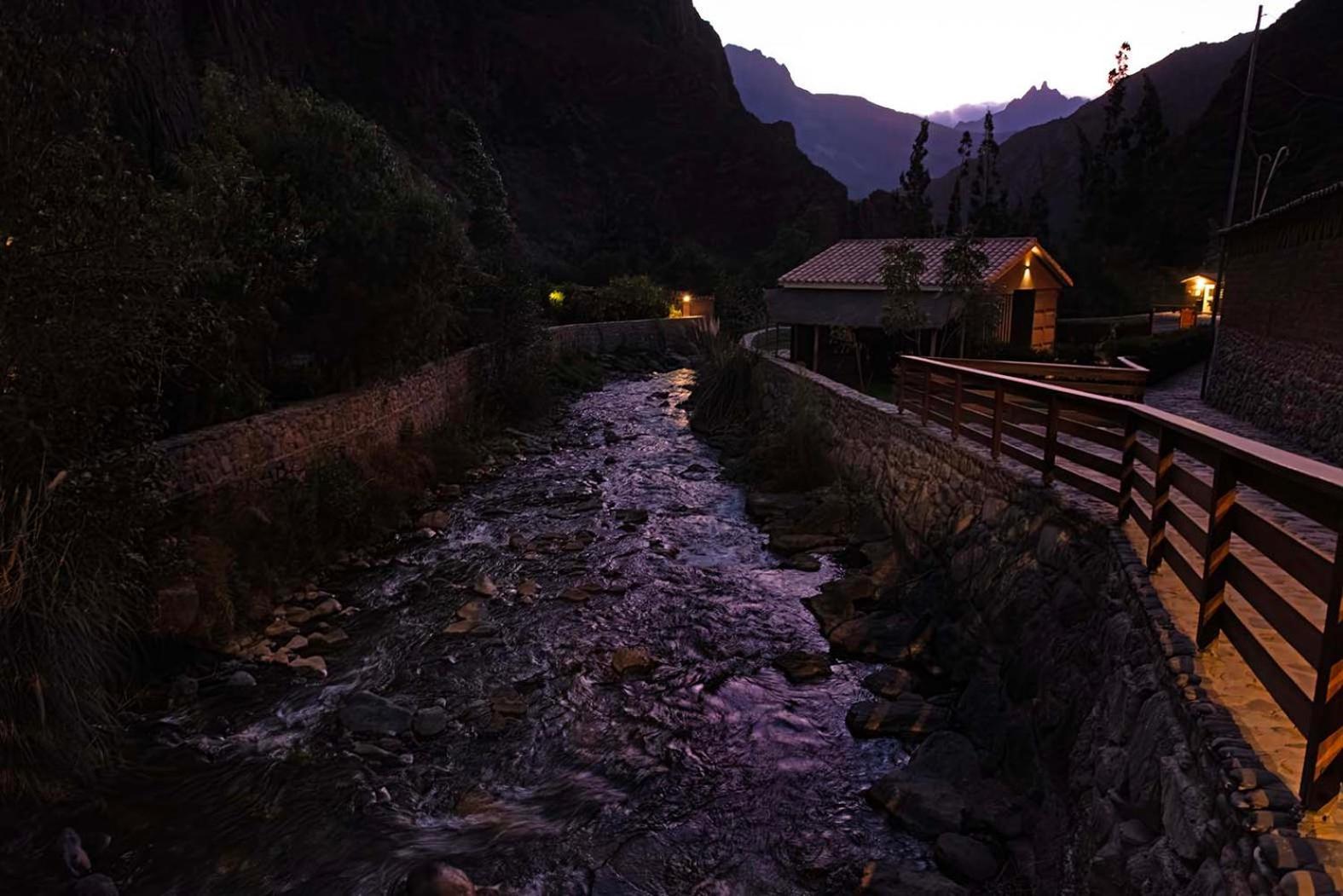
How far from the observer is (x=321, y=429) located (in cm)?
1269

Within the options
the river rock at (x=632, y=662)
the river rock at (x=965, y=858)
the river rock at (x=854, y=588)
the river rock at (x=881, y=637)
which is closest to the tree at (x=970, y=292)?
the river rock at (x=854, y=588)

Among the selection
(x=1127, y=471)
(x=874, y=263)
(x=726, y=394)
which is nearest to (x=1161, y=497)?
(x=1127, y=471)

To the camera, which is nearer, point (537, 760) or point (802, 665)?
point (537, 760)

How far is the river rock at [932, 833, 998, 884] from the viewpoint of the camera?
5.29 metres

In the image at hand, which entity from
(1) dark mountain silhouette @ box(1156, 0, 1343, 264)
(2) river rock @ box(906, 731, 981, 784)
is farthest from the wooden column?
(1) dark mountain silhouette @ box(1156, 0, 1343, 264)

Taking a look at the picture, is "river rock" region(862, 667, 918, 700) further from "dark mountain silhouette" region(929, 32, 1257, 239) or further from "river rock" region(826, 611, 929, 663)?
"dark mountain silhouette" region(929, 32, 1257, 239)

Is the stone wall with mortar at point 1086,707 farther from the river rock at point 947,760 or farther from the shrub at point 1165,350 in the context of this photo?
the shrub at point 1165,350

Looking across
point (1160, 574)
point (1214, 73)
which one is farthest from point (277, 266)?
point (1214, 73)

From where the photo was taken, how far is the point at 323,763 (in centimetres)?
667

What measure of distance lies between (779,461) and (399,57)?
2603 inches

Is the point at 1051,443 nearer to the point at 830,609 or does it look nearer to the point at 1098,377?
the point at 830,609

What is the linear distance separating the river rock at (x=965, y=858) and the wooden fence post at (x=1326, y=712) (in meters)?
2.85

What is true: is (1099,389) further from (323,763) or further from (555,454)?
(555,454)

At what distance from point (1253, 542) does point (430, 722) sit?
21.6 ft
